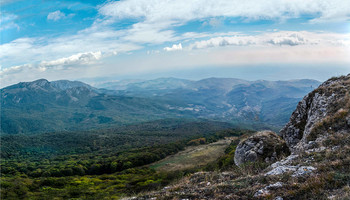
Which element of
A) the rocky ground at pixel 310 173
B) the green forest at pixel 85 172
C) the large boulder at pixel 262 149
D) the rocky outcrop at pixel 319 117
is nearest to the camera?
the rocky ground at pixel 310 173

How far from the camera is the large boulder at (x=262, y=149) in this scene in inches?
728

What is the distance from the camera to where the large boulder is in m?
18.5

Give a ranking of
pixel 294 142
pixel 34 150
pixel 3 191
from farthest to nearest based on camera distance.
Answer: pixel 34 150
pixel 3 191
pixel 294 142

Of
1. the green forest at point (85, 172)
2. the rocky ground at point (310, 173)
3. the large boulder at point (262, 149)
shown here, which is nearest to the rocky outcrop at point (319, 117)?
the rocky ground at point (310, 173)

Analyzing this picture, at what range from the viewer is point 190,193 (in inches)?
391

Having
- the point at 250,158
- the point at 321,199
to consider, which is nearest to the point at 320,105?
the point at 250,158

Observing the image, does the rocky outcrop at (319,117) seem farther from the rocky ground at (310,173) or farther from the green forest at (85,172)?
the green forest at (85,172)

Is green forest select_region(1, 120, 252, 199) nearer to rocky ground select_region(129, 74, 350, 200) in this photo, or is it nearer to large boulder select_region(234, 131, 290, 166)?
rocky ground select_region(129, 74, 350, 200)

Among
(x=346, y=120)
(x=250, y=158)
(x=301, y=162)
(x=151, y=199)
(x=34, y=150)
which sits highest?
(x=346, y=120)

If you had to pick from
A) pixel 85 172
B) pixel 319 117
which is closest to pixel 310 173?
pixel 319 117

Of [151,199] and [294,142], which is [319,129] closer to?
[294,142]

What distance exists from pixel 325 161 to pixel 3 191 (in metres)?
48.8

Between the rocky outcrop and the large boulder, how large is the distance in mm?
986

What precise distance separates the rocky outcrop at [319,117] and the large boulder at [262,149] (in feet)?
3.24
